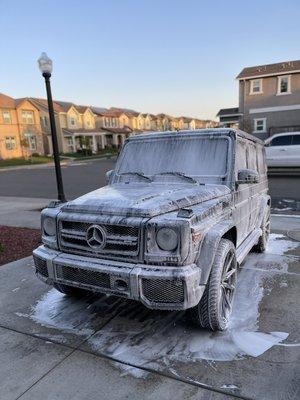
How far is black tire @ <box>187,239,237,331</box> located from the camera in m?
3.20

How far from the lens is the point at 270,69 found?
86.0 feet

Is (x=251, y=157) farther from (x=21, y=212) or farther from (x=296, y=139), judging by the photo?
(x=296, y=139)

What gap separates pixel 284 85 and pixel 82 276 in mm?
26432

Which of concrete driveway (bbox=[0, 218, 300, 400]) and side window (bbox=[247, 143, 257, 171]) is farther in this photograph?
side window (bbox=[247, 143, 257, 171])

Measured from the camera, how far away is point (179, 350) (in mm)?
3145

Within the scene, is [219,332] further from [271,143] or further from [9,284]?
[271,143]

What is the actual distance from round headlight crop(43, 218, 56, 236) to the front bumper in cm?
45

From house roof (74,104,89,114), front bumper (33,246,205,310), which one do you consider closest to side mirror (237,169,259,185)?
front bumper (33,246,205,310)

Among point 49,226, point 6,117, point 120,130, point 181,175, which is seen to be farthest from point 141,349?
point 120,130

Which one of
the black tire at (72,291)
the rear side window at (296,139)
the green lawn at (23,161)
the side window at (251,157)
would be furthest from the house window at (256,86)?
the black tire at (72,291)

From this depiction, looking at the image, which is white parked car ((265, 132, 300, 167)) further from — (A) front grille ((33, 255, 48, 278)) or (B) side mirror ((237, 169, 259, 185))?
(A) front grille ((33, 255, 48, 278))

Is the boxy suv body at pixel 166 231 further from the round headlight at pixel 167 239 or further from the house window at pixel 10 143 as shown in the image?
the house window at pixel 10 143

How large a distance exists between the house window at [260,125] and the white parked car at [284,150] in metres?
10.7

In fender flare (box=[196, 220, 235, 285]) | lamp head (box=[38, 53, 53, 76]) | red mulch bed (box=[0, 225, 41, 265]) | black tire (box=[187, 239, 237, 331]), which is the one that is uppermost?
lamp head (box=[38, 53, 53, 76])
